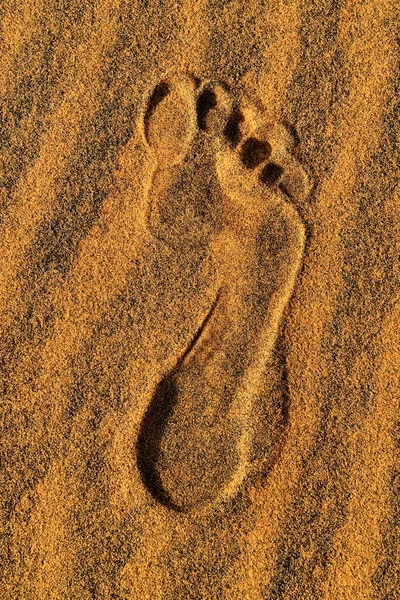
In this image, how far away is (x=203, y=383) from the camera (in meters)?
1.51

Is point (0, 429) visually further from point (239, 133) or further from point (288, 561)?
point (239, 133)

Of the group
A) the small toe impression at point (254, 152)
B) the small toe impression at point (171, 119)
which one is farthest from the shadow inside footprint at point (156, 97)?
the small toe impression at point (254, 152)

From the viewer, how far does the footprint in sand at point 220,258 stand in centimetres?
149

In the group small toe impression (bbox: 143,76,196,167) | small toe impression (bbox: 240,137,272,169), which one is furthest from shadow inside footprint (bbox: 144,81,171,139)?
small toe impression (bbox: 240,137,272,169)

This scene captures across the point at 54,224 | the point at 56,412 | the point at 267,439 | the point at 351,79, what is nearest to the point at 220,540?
the point at 267,439

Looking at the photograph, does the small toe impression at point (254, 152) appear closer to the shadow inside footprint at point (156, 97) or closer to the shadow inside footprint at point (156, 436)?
the shadow inside footprint at point (156, 97)

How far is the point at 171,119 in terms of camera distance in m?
1.56

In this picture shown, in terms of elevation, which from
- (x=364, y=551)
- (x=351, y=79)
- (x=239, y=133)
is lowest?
(x=364, y=551)

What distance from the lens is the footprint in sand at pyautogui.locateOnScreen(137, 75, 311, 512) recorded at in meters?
1.49

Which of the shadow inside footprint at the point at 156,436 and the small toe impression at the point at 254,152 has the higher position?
the small toe impression at the point at 254,152

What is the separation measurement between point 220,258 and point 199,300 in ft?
0.42

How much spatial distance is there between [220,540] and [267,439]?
284 millimetres

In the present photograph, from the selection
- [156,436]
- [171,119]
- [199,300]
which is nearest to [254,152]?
[171,119]

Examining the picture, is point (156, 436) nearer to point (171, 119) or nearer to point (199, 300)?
point (199, 300)
